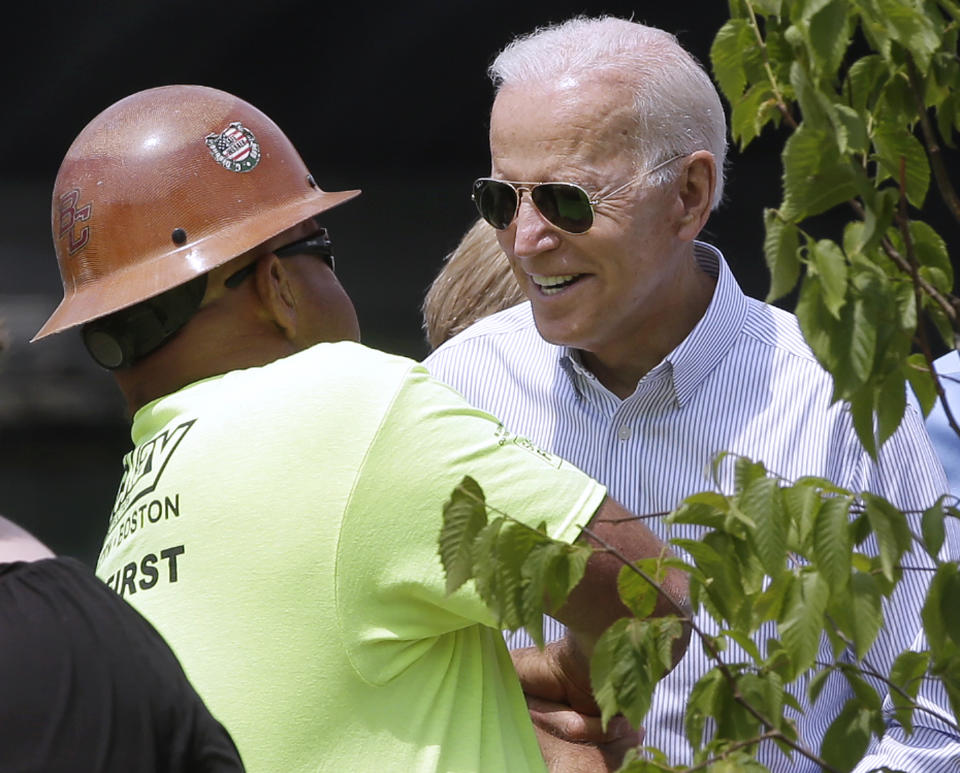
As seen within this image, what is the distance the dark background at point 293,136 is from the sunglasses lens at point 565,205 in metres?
2.93

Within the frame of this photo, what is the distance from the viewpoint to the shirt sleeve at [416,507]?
1.80 m

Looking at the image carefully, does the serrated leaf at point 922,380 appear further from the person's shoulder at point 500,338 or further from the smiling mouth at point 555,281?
the person's shoulder at point 500,338

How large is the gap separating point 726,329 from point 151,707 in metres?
1.46

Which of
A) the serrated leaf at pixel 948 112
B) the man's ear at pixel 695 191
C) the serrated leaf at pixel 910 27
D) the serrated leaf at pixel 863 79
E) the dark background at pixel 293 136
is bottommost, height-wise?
the dark background at pixel 293 136

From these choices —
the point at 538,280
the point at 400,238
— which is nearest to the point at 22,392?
the point at 400,238

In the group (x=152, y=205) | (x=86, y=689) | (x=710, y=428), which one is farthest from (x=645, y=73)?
(x=86, y=689)

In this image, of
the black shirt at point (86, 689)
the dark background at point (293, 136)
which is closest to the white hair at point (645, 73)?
the black shirt at point (86, 689)

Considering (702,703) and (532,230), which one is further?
(532,230)

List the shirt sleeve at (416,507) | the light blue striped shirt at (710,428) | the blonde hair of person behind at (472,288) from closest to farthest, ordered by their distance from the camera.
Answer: the shirt sleeve at (416,507), the light blue striped shirt at (710,428), the blonde hair of person behind at (472,288)

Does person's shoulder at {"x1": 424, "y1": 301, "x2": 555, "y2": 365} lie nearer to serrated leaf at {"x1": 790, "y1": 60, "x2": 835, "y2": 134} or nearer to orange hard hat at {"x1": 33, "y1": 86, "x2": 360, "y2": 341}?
orange hard hat at {"x1": 33, "y1": 86, "x2": 360, "y2": 341}

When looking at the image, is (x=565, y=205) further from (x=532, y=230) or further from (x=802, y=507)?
(x=802, y=507)

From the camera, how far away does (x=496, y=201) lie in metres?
2.69

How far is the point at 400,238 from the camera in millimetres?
6473

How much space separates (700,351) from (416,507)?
1011mm
